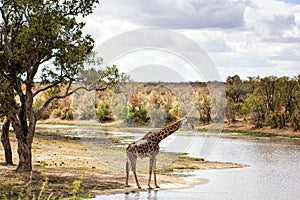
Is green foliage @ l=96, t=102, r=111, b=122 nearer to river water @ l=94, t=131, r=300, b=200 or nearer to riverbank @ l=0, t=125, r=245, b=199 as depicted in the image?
riverbank @ l=0, t=125, r=245, b=199

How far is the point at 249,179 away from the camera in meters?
23.4

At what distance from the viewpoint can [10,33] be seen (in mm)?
20000

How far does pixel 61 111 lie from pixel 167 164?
43.0 metres

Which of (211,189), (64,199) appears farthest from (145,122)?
(64,199)

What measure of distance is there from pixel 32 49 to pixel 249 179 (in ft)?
32.5

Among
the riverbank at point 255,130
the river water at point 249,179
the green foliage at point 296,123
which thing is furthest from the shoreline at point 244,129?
the river water at point 249,179

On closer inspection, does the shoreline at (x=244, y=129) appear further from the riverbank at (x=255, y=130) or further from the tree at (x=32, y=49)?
the tree at (x=32, y=49)

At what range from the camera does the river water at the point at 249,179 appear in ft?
61.6

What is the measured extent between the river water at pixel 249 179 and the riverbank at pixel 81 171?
0.91 metres

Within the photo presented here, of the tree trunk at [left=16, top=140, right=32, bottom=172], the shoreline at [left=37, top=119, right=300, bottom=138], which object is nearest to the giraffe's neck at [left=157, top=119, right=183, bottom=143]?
the tree trunk at [left=16, top=140, right=32, bottom=172]

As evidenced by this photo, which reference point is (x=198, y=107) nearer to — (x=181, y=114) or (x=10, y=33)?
(x=181, y=114)

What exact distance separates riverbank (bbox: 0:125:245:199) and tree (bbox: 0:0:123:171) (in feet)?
3.86

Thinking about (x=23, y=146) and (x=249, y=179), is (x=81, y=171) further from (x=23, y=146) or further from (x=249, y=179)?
(x=249, y=179)

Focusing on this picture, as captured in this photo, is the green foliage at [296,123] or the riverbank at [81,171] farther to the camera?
the green foliage at [296,123]
